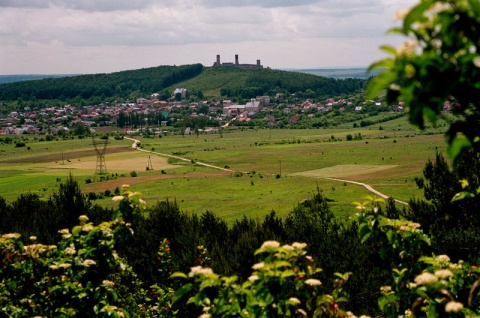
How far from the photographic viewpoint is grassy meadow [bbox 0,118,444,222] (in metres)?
72.2

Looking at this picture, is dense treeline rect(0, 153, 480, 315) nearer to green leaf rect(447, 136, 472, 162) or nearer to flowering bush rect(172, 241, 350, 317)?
flowering bush rect(172, 241, 350, 317)

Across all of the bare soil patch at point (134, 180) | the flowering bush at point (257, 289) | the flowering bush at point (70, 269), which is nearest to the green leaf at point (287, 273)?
the flowering bush at point (257, 289)

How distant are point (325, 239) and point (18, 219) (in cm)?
2288

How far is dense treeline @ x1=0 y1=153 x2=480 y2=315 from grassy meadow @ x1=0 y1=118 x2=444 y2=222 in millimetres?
21787

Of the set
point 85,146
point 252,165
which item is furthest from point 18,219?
point 85,146

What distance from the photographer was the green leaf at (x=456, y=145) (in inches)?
145

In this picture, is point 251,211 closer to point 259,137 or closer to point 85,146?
point 85,146

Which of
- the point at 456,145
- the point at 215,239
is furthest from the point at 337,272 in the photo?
the point at 215,239

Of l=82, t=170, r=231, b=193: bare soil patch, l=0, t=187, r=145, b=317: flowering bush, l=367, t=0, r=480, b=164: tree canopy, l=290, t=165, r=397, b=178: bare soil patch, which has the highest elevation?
l=367, t=0, r=480, b=164: tree canopy

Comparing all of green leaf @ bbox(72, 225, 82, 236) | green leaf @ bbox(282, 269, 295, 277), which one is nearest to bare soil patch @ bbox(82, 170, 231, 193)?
green leaf @ bbox(72, 225, 82, 236)

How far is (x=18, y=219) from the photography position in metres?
39.6

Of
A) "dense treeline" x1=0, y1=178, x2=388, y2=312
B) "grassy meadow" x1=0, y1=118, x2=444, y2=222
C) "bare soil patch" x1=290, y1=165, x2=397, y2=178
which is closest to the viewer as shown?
"dense treeline" x1=0, y1=178, x2=388, y2=312

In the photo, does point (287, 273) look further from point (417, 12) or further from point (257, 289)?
point (417, 12)

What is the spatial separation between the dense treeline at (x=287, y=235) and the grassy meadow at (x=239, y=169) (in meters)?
21.8
